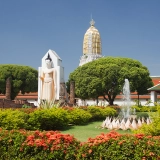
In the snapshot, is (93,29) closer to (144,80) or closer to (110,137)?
(144,80)

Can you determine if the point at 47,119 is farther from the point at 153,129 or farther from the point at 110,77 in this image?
the point at 110,77

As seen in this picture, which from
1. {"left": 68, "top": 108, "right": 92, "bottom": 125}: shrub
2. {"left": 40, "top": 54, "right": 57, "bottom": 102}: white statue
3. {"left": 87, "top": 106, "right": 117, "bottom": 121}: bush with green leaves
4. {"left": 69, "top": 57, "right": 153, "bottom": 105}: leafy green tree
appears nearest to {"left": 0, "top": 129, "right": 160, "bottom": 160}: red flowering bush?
{"left": 68, "top": 108, "right": 92, "bottom": 125}: shrub

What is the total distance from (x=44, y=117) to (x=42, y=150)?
6.22 metres

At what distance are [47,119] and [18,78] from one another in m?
29.0

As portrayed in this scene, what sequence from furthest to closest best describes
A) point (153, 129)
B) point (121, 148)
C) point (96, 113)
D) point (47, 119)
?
1. point (96, 113)
2. point (47, 119)
3. point (153, 129)
4. point (121, 148)

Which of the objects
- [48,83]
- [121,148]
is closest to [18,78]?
[48,83]

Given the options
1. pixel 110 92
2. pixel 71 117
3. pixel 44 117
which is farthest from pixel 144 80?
pixel 44 117

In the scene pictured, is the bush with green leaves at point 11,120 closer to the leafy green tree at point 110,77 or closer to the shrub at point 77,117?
the shrub at point 77,117

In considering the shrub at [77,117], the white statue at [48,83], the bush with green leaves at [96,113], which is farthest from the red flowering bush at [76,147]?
the white statue at [48,83]

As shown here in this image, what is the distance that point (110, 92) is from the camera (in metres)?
34.3

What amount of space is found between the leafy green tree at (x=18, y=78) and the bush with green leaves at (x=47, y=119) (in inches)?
1091

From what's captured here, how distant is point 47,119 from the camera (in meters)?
11.3

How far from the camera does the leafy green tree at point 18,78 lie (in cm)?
3850

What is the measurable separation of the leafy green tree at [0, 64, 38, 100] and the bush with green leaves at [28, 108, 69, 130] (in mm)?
27716
